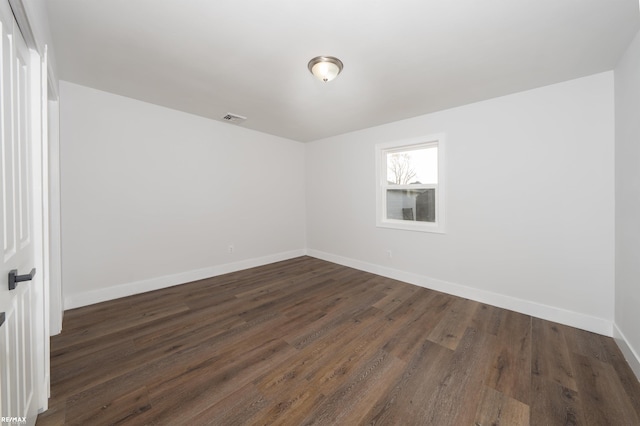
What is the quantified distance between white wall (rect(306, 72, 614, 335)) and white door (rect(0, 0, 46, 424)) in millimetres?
3730

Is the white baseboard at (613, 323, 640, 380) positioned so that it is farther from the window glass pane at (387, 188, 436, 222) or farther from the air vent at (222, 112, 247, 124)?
the air vent at (222, 112, 247, 124)

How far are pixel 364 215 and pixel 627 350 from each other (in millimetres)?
3066

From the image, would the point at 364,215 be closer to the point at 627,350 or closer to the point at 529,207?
the point at 529,207

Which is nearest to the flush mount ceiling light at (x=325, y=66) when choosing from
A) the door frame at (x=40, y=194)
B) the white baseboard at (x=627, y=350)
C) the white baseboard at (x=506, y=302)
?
the door frame at (x=40, y=194)

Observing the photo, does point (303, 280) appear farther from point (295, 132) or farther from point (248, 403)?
point (295, 132)

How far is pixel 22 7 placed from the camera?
3.62 ft

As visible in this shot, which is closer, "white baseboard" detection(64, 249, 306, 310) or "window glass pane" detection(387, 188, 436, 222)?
"white baseboard" detection(64, 249, 306, 310)

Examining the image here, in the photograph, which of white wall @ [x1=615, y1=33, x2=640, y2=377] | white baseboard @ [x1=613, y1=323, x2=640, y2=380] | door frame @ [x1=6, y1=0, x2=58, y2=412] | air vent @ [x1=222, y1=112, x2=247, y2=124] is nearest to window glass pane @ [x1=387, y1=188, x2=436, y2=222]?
white wall @ [x1=615, y1=33, x2=640, y2=377]

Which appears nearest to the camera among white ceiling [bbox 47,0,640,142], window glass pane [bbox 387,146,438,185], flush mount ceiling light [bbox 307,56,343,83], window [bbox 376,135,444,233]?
white ceiling [bbox 47,0,640,142]

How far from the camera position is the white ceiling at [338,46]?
1.59 meters

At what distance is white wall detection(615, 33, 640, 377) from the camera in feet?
5.92

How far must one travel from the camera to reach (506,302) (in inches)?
111

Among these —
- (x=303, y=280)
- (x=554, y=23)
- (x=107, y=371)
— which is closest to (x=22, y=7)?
(x=107, y=371)

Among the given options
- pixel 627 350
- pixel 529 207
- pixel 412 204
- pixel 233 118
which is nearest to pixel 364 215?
pixel 412 204
